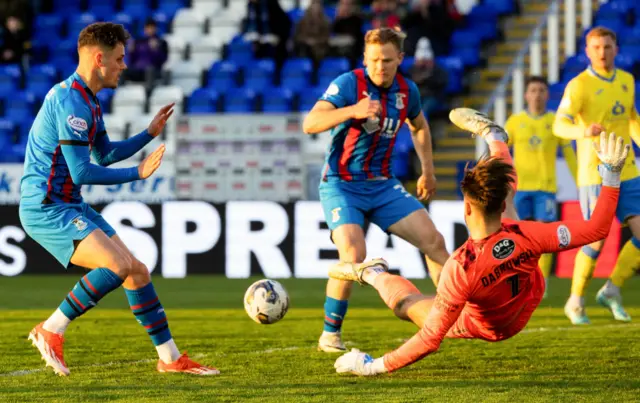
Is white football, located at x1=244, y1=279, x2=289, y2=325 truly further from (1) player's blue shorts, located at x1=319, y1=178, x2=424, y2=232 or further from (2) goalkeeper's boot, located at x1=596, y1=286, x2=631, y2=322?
(2) goalkeeper's boot, located at x1=596, y1=286, x2=631, y2=322

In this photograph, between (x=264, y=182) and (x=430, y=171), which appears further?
(x=264, y=182)

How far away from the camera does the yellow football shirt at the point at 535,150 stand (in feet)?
36.6

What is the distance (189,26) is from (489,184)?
1525 cm

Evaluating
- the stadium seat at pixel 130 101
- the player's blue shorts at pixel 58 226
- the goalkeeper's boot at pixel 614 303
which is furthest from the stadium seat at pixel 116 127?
the player's blue shorts at pixel 58 226

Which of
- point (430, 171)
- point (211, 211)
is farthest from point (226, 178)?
point (430, 171)

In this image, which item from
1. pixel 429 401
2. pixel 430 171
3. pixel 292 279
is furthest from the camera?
pixel 292 279

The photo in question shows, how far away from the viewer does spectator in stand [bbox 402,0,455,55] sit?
1761 centimetres

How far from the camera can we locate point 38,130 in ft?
21.7

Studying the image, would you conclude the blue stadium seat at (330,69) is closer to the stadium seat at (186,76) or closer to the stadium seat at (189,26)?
the stadium seat at (186,76)

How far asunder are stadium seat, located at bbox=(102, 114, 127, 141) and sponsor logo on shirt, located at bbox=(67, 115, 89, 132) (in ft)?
35.1

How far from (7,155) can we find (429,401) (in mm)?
13116

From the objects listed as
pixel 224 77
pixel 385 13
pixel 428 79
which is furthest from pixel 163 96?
pixel 428 79

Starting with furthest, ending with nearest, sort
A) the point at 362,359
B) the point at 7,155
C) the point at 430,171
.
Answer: the point at 7,155 < the point at 430,171 < the point at 362,359

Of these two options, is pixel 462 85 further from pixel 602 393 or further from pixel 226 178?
pixel 602 393
